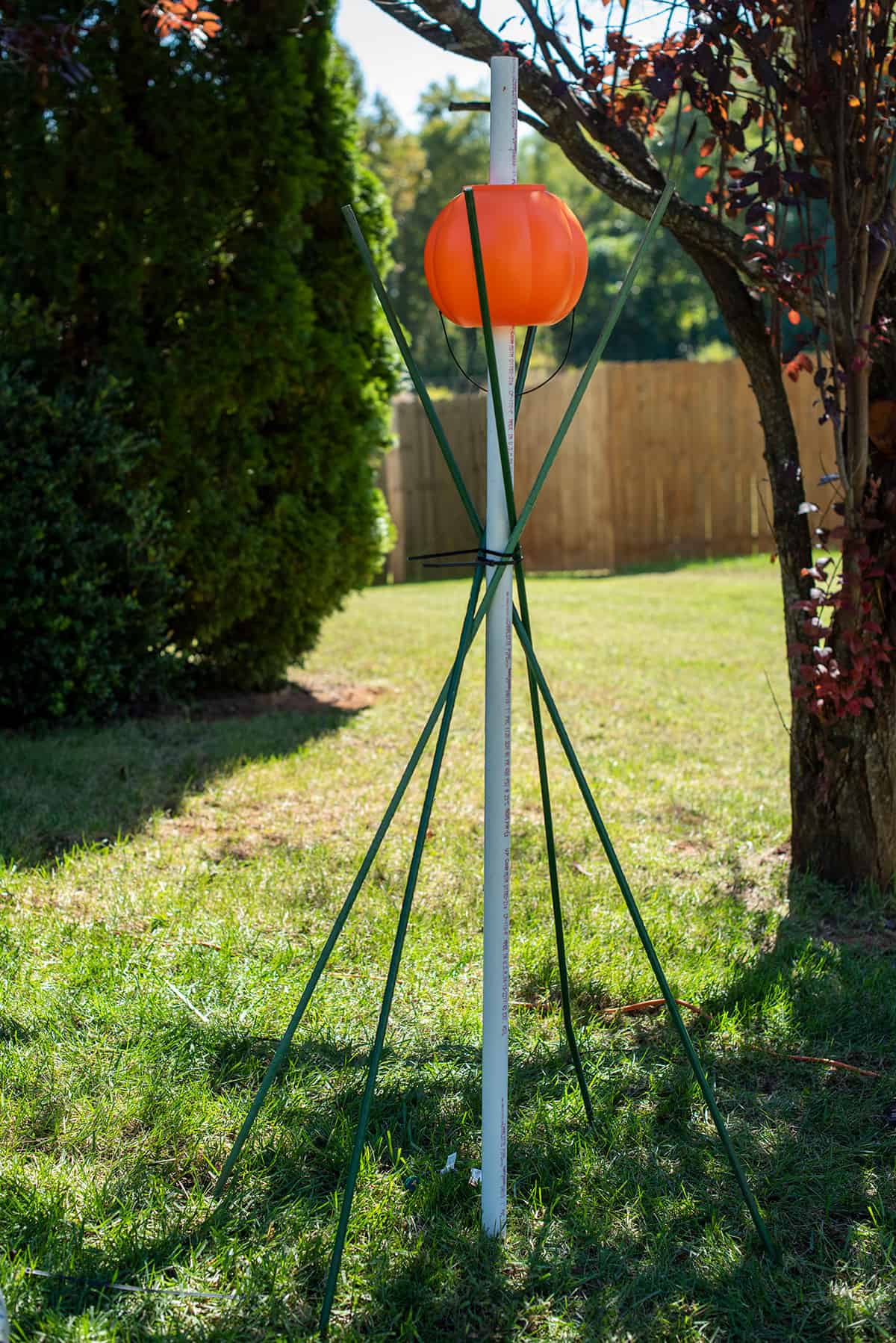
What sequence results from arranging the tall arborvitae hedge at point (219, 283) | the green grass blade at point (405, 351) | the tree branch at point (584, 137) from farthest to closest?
the tall arborvitae hedge at point (219, 283) < the tree branch at point (584, 137) < the green grass blade at point (405, 351)

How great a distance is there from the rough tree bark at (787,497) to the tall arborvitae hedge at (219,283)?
86.0 inches

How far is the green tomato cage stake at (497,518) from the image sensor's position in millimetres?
1672

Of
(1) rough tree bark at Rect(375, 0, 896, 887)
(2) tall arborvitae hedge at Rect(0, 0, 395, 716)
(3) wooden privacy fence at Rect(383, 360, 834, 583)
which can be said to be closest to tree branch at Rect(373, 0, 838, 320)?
(1) rough tree bark at Rect(375, 0, 896, 887)

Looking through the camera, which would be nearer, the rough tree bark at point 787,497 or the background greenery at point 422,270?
the rough tree bark at point 787,497

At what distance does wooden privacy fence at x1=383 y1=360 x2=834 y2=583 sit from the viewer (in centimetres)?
1163

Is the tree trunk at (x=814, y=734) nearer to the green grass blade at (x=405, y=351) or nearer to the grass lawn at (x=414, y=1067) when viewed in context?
the grass lawn at (x=414, y=1067)

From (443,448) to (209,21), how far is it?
3.26 metres

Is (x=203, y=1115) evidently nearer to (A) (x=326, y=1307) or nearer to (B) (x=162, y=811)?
(A) (x=326, y=1307)

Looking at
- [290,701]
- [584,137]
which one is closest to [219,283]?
[290,701]

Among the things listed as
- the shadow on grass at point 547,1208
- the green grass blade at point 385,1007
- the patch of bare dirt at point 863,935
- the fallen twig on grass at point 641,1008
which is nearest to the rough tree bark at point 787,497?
the patch of bare dirt at point 863,935

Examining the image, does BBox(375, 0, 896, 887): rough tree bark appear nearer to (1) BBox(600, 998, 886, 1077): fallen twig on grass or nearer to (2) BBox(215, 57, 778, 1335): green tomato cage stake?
(1) BBox(600, 998, 886, 1077): fallen twig on grass

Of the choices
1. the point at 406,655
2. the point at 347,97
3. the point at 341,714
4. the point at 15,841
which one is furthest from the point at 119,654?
the point at 347,97

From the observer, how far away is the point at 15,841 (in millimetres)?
3465

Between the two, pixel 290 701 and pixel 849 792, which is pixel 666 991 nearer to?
pixel 849 792
